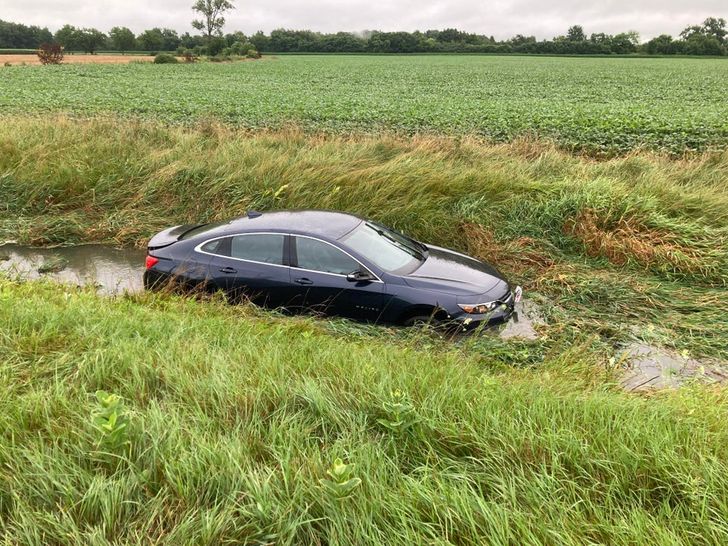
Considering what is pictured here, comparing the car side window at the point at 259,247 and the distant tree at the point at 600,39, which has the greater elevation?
the distant tree at the point at 600,39

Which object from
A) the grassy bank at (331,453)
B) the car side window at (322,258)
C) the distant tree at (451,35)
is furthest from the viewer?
the distant tree at (451,35)

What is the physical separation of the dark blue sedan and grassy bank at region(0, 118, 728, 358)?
4.72 feet

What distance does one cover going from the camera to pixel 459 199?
9.52 metres

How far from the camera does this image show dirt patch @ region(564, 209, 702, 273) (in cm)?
778

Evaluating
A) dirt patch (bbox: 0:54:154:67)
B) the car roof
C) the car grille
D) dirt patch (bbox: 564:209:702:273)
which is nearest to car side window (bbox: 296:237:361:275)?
the car roof

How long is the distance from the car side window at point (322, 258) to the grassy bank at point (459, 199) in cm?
291

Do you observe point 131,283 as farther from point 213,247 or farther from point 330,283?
point 330,283

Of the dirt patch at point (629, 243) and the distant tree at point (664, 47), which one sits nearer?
the dirt patch at point (629, 243)

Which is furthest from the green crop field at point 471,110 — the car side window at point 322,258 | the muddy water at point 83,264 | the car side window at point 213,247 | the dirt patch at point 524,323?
the car side window at point 322,258

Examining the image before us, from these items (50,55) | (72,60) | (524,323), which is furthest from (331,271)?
(72,60)

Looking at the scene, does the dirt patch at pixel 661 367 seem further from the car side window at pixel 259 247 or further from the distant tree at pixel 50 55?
the distant tree at pixel 50 55

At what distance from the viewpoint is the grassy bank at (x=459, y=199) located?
726 centimetres

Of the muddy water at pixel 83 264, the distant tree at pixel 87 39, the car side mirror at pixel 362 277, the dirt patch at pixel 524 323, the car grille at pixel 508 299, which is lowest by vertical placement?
the muddy water at pixel 83 264

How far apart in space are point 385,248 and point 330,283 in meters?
0.96
